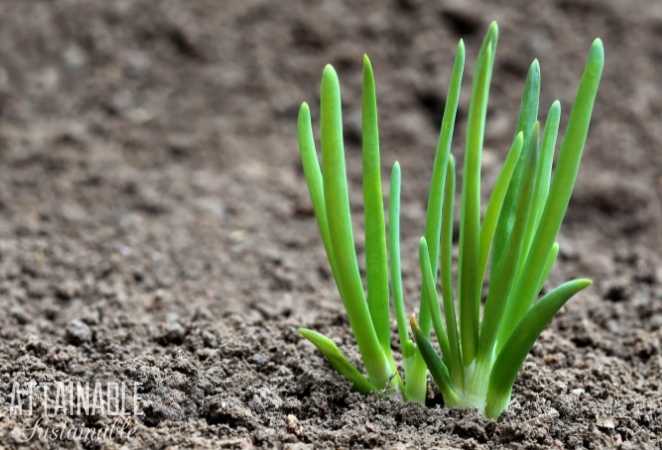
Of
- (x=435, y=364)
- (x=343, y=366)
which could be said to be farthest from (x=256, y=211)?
(x=435, y=364)

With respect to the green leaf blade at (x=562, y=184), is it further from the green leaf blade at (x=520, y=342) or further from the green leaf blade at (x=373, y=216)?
the green leaf blade at (x=373, y=216)

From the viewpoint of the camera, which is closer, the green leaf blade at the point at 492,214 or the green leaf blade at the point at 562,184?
the green leaf blade at the point at 562,184

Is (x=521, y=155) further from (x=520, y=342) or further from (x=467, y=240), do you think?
(x=520, y=342)

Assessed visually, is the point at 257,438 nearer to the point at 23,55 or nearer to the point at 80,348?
the point at 80,348

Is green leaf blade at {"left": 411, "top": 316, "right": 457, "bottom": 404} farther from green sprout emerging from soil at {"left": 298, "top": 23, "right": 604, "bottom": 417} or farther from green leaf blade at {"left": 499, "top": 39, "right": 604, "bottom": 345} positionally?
green leaf blade at {"left": 499, "top": 39, "right": 604, "bottom": 345}

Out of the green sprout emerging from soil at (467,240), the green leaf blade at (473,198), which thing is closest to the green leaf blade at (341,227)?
the green sprout emerging from soil at (467,240)

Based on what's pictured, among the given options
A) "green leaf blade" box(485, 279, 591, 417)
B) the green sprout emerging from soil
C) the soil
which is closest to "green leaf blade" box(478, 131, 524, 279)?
the green sprout emerging from soil
